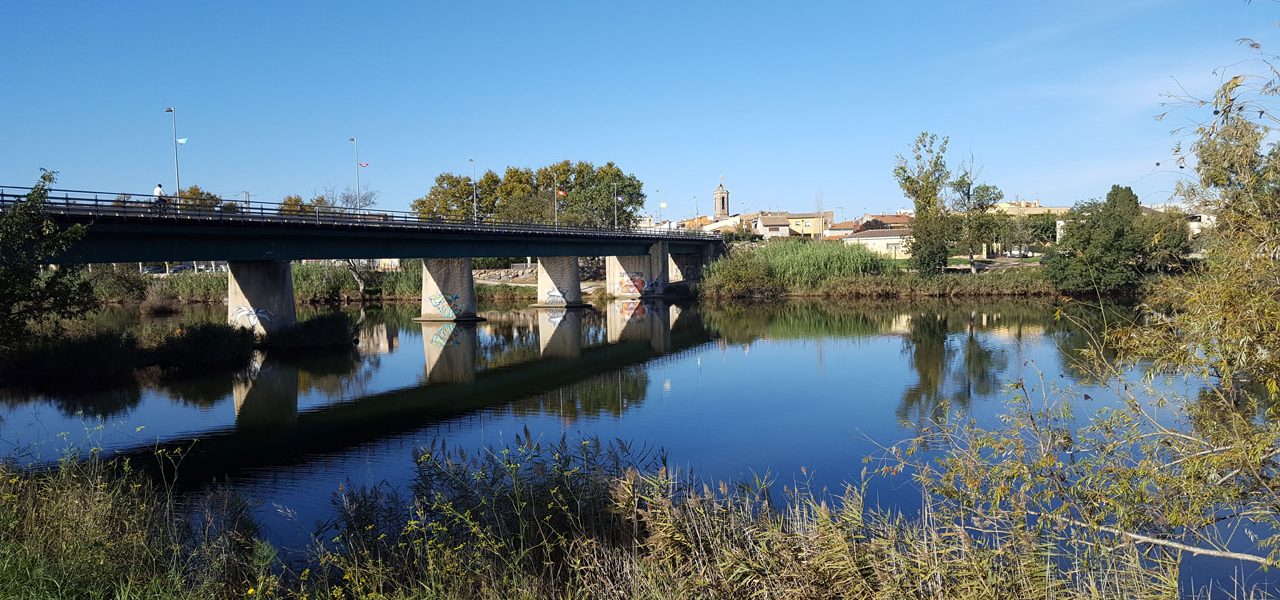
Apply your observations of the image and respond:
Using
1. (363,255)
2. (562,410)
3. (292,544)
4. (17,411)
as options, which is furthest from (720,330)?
(292,544)

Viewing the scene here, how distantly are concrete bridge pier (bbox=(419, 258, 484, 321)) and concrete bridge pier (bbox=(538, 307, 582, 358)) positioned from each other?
4.86 m

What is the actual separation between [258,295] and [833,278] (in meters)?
41.2

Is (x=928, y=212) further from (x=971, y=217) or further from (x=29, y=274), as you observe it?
(x=29, y=274)

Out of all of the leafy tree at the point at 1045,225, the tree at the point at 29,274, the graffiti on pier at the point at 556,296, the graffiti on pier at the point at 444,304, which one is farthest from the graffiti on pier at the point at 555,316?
the leafy tree at the point at 1045,225

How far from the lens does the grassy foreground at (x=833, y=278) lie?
196ft

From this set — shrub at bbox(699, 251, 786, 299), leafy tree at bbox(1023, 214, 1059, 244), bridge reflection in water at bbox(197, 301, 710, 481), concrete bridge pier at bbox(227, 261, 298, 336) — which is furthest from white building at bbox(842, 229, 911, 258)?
concrete bridge pier at bbox(227, 261, 298, 336)

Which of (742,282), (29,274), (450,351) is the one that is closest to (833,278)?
(742,282)

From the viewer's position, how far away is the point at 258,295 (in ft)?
118

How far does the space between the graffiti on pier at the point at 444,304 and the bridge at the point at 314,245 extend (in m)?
0.06

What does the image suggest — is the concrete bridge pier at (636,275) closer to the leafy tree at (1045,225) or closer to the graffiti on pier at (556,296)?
the graffiti on pier at (556,296)

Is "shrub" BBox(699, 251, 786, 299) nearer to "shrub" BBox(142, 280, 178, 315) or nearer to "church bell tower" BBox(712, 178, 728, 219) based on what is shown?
"shrub" BBox(142, 280, 178, 315)

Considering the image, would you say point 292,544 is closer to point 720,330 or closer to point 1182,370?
point 1182,370

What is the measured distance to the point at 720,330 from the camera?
43.2 m

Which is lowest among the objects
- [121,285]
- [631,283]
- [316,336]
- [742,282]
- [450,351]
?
[450,351]
